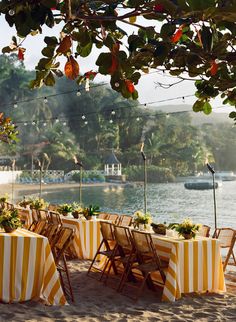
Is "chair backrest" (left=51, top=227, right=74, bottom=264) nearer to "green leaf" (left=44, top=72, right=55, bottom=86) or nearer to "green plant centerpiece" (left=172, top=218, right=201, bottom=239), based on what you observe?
"green plant centerpiece" (left=172, top=218, right=201, bottom=239)

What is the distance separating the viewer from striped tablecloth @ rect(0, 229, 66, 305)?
405cm

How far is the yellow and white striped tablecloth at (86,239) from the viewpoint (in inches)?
263

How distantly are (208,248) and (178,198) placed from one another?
41.6 metres

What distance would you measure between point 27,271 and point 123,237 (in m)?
1.23

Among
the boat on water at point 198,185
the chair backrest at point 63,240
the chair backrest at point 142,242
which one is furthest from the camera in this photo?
the boat on water at point 198,185

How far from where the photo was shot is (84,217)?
711 cm

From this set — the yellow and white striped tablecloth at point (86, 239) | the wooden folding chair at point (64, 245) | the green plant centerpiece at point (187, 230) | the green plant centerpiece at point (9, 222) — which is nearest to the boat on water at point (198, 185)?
the yellow and white striped tablecloth at point (86, 239)

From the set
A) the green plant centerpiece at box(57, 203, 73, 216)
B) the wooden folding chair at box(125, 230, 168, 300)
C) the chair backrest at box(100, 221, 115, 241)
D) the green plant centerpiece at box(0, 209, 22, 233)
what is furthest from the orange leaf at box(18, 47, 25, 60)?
the green plant centerpiece at box(57, 203, 73, 216)

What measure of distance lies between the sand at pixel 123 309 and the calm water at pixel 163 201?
76.6ft

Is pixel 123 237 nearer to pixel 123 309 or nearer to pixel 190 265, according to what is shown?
pixel 190 265

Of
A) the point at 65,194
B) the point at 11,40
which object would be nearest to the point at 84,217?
the point at 11,40

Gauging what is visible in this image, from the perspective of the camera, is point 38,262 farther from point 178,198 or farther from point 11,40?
point 178,198

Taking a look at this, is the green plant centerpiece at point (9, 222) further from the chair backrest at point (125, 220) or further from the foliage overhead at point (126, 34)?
the foliage overhead at point (126, 34)

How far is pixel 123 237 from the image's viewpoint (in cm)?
496
